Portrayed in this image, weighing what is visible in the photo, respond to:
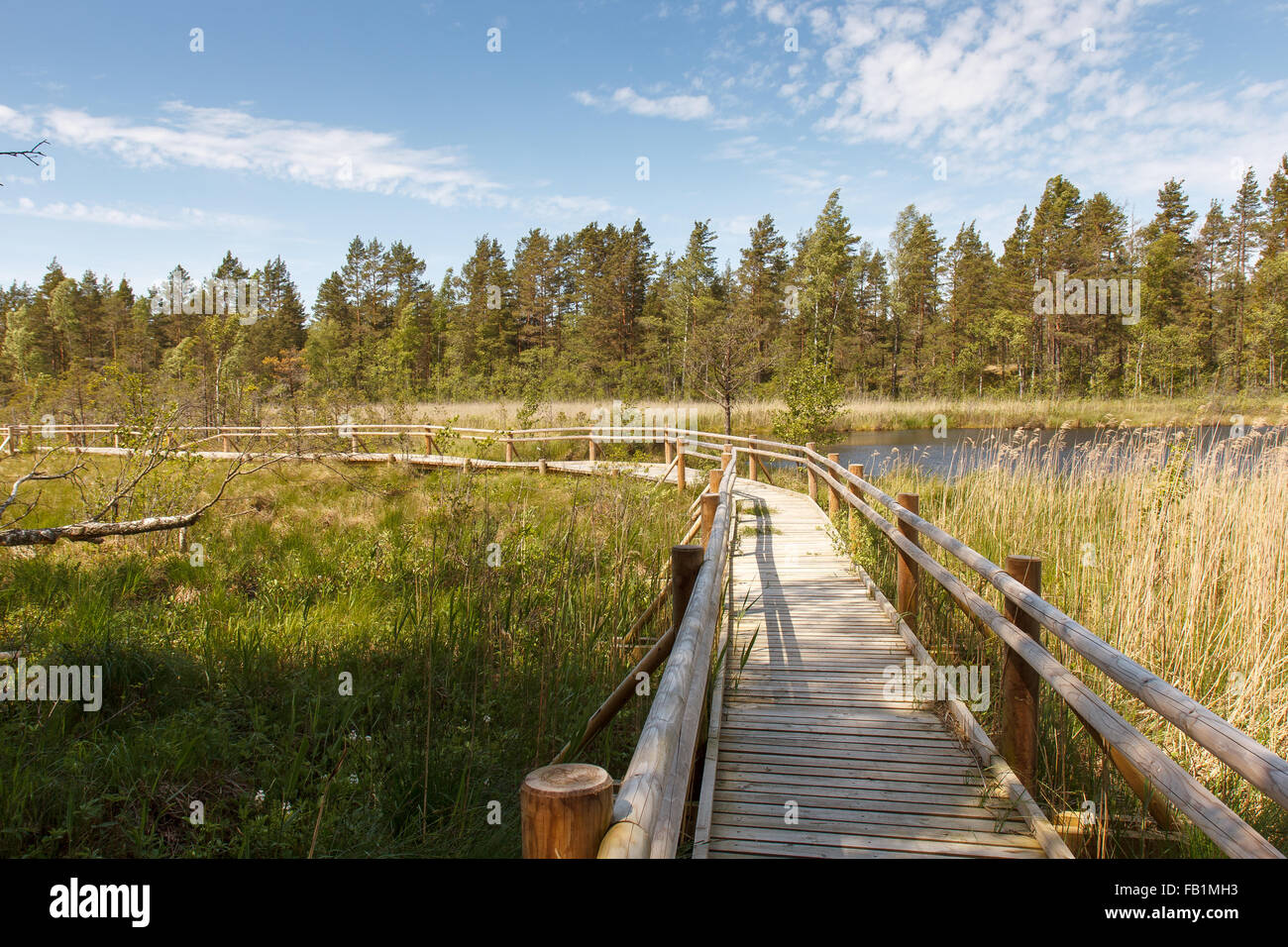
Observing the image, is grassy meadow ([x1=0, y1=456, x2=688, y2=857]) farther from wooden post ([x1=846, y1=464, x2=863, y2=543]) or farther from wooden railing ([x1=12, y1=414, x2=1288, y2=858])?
wooden post ([x1=846, y1=464, x2=863, y2=543])

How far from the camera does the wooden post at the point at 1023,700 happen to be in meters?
3.00

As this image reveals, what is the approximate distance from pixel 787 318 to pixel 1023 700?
44672 mm

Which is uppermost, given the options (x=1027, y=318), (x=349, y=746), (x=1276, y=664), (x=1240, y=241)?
(x=1240, y=241)

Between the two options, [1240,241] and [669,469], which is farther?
[1240,241]

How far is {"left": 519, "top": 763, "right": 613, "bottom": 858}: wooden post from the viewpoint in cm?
104

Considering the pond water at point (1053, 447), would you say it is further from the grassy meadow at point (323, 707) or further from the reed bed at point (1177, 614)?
the grassy meadow at point (323, 707)

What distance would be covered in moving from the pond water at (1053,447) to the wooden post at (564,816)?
262 inches

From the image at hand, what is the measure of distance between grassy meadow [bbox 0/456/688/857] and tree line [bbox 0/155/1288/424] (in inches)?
1036

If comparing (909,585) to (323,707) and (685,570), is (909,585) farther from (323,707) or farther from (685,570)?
(323,707)

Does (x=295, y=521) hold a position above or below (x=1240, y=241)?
below

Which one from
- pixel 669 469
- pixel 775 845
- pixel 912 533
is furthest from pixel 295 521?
pixel 775 845

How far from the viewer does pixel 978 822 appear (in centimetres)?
282
